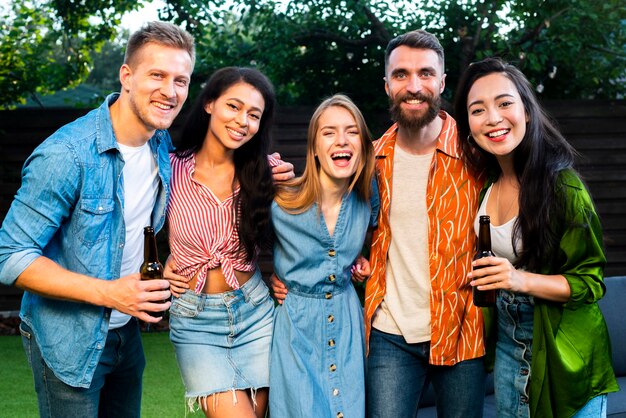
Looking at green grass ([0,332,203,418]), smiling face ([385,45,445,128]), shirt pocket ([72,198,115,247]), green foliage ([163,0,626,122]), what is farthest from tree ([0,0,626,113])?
shirt pocket ([72,198,115,247])

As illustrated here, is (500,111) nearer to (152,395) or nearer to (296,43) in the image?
(152,395)

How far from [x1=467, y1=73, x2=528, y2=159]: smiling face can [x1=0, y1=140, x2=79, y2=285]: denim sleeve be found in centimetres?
Result: 172

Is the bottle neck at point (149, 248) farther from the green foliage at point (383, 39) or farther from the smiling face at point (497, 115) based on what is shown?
the green foliage at point (383, 39)

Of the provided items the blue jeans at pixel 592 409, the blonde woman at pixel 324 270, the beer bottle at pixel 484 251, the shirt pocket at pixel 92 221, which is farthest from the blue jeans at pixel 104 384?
the blue jeans at pixel 592 409

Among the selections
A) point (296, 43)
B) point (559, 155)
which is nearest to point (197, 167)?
point (559, 155)

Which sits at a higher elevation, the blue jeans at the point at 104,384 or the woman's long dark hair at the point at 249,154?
the woman's long dark hair at the point at 249,154

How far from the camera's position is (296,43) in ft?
32.0

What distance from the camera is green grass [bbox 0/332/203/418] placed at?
20.9ft

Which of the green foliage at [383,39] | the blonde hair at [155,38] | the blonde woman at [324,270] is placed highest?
the green foliage at [383,39]

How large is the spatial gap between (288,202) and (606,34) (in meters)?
6.83

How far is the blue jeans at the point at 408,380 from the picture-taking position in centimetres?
380

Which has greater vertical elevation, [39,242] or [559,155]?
[559,155]

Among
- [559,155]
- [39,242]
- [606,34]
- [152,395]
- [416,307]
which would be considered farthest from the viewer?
[606,34]

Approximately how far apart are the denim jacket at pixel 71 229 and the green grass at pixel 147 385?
3141 millimetres
